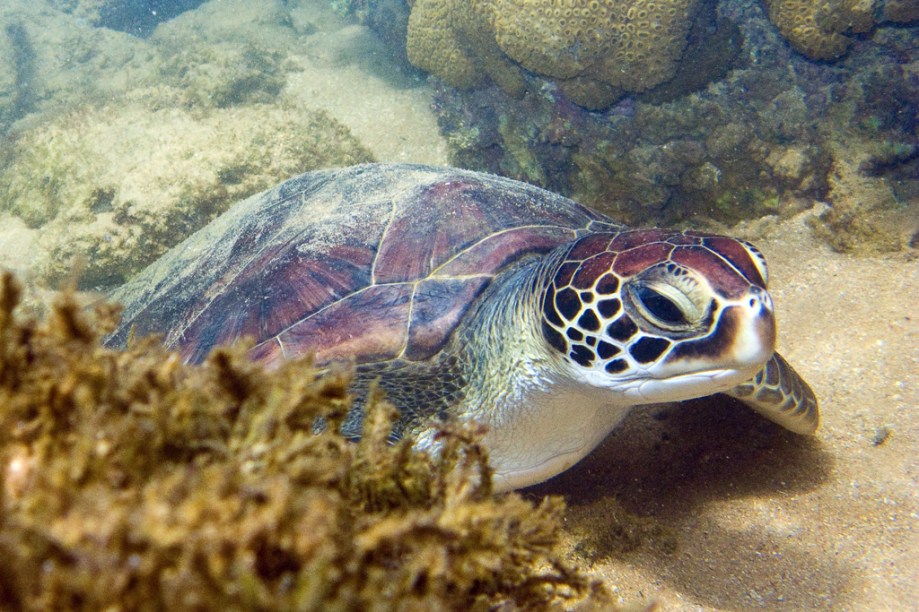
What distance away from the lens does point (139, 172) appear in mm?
4578

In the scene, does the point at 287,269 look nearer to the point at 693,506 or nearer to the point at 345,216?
the point at 345,216

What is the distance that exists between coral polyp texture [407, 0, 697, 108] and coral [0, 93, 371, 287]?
1.91 m

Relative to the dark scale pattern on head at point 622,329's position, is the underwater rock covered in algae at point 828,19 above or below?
above

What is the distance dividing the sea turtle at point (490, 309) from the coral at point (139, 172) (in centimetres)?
178

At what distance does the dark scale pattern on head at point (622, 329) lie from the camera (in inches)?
68.3

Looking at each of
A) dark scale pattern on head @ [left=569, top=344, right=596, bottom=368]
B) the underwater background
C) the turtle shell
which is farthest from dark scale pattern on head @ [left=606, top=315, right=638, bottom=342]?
the underwater background

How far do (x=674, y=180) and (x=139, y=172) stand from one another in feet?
16.0

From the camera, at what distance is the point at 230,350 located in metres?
0.89

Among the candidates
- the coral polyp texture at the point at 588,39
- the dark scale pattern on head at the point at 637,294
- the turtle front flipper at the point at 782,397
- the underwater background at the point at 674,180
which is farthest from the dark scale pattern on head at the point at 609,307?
the coral polyp texture at the point at 588,39

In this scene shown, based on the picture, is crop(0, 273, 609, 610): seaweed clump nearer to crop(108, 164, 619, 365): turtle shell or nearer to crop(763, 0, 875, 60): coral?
crop(108, 164, 619, 365): turtle shell

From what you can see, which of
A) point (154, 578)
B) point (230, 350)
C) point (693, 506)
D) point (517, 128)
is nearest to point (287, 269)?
point (230, 350)

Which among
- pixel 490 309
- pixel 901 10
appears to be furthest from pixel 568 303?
pixel 901 10

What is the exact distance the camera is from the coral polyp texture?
414 centimetres

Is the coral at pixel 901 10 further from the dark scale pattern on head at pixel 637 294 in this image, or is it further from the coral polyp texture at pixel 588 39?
the dark scale pattern on head at pixel 637 294
